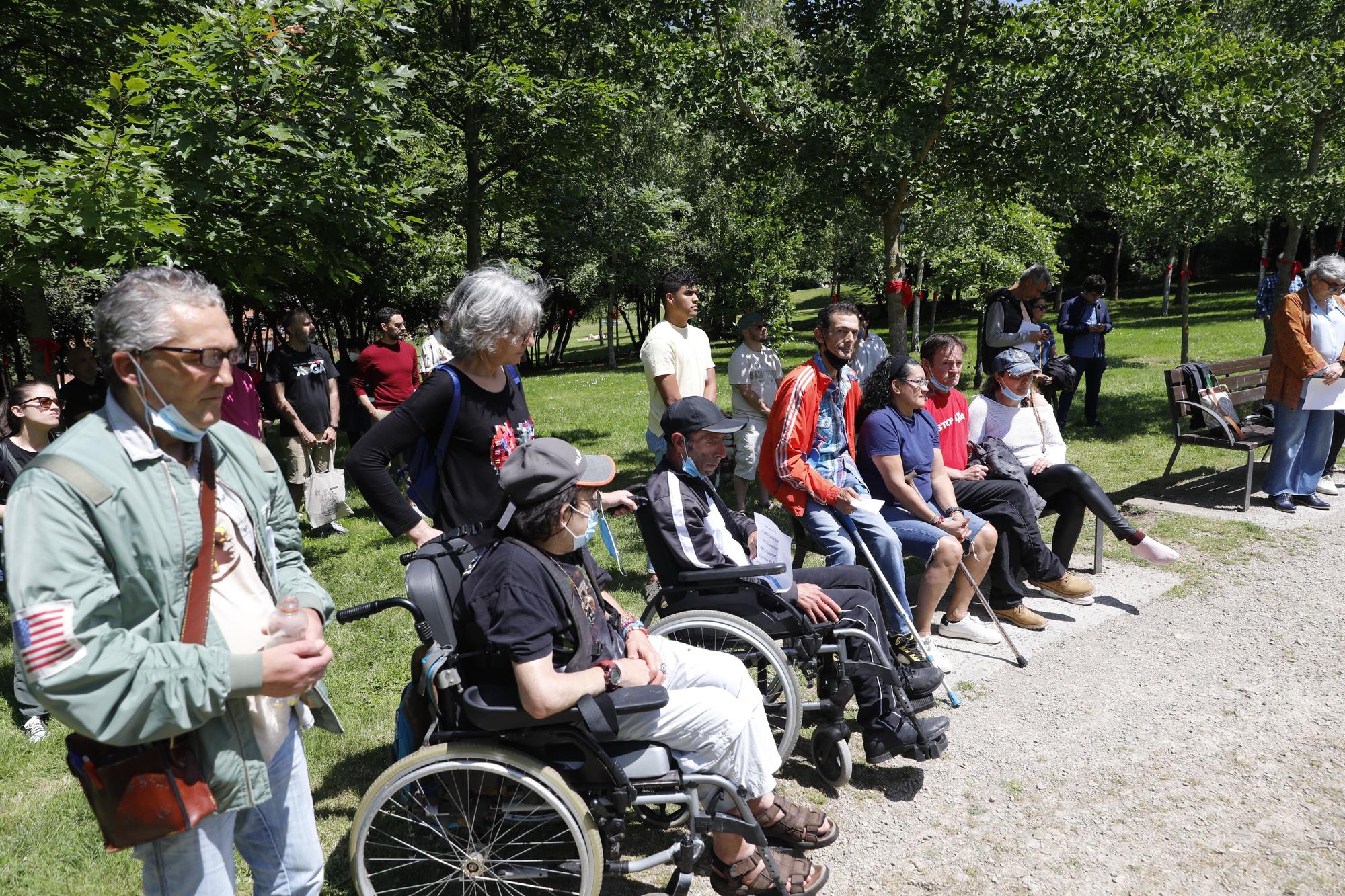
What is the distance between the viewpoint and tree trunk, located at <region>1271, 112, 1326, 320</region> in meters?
11.1

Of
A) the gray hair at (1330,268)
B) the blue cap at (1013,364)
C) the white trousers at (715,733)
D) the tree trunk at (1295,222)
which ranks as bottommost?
the white trousers at (715,733)

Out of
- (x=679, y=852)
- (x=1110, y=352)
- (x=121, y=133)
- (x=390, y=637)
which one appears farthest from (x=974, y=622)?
(x=1110, y=352)

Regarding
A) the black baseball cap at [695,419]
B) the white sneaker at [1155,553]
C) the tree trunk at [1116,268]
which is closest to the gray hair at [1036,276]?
the white sneaker at [1155,553]

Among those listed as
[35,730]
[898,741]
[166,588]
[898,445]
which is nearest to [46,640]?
[166,588]

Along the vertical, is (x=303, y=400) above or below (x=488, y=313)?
below

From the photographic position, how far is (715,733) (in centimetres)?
→ 285

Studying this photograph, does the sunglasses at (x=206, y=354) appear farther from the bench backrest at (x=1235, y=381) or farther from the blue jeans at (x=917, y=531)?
the bench backrest at (x=1235, y=381)

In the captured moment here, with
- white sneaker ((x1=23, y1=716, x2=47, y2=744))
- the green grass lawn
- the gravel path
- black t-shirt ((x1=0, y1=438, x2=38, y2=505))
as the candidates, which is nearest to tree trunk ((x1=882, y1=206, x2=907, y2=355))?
the green grass lawn

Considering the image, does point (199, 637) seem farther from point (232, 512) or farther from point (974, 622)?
point (974, 622)

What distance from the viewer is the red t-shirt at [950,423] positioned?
539 cm

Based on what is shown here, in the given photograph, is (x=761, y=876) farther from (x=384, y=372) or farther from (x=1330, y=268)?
(x=1330, y=268)

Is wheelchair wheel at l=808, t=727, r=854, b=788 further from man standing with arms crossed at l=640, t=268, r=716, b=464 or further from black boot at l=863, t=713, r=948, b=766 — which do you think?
man standing with arms crossed at l=640, t=268, r=716, b=464

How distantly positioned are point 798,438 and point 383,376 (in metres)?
4.95

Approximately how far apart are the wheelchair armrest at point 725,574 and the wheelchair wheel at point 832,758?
0.68 meters
